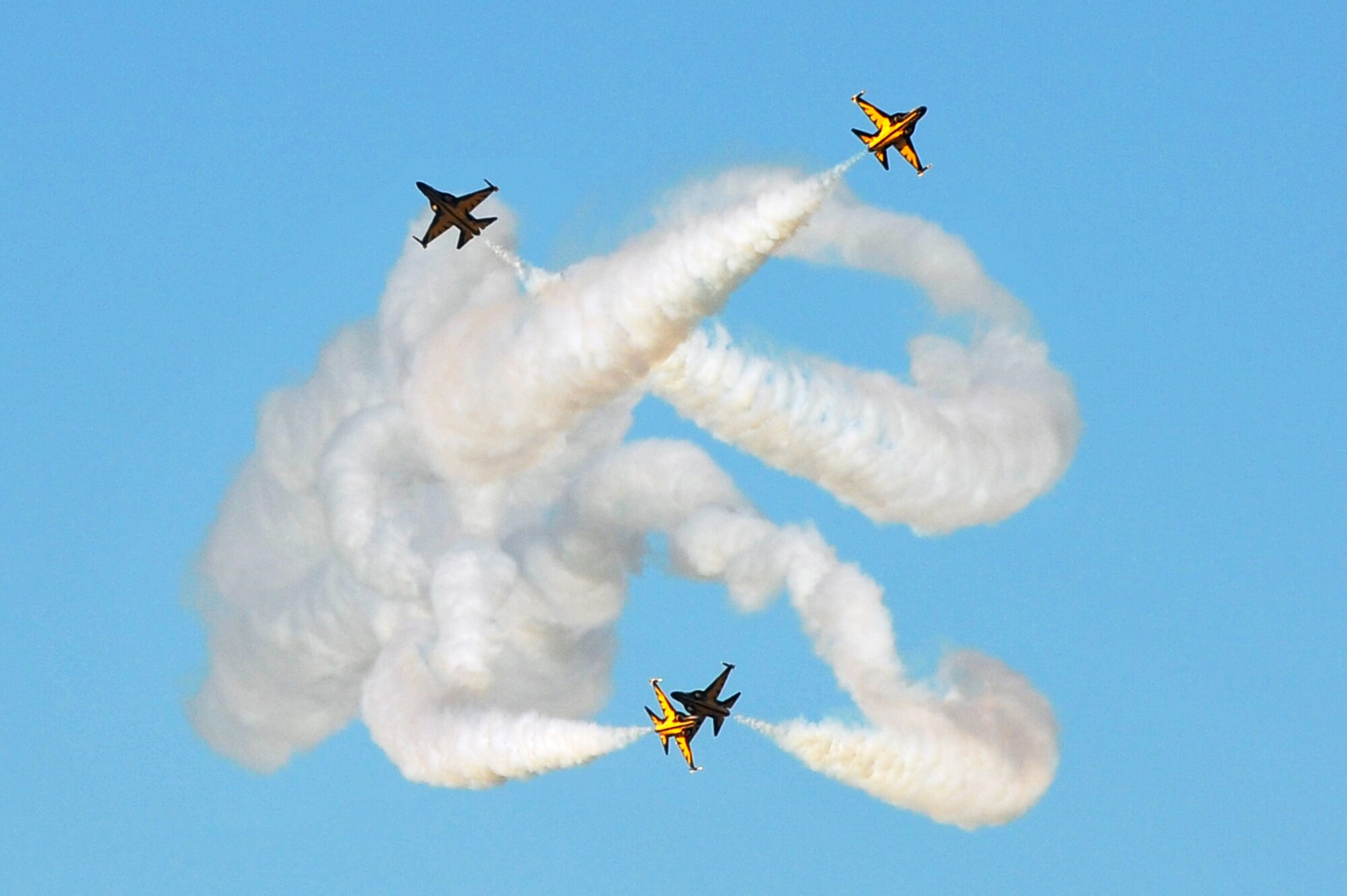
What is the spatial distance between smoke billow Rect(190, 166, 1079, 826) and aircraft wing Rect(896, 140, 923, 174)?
392 centimetres

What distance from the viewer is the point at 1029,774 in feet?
260

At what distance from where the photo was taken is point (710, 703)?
245 feet

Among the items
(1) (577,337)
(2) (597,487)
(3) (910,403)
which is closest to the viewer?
(1) (577,337)

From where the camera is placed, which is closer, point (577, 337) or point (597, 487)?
point (577, 337)

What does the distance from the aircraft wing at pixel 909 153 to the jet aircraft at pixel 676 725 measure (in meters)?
14.0

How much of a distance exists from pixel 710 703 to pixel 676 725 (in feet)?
3.46

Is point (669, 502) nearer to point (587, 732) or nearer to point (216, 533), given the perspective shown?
point (587, 732)

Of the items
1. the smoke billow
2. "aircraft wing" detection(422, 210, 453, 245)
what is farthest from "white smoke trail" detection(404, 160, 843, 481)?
"aircraft wing" detection(422, 210, 453, 245)

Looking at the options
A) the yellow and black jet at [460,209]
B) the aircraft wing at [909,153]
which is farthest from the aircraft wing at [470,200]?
the aircraft wing at [909,153]

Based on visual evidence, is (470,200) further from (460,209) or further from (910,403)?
(910,403)

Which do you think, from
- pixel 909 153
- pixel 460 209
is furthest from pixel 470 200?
pixel 909 153

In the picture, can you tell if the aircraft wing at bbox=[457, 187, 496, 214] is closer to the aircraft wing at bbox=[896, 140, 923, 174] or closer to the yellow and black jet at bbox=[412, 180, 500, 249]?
the yellow and black jet at bbox=[412, 180, 500, 249]

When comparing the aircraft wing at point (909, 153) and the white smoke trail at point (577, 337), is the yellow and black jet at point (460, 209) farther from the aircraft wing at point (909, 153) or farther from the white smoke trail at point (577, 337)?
the aircraft wing at point (909, 153)

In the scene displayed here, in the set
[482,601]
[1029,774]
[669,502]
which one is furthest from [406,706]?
[1029,774]
